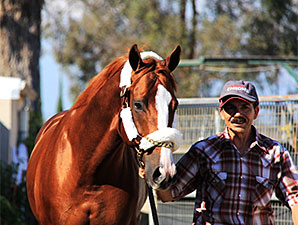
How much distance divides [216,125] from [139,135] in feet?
8.65

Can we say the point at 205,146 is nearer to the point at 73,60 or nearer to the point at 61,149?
the point at 61,149

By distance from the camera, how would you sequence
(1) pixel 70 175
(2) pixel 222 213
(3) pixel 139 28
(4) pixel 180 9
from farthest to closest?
(3) pixel 139 28 → (4) pixel 180 9 → (1) pixel 70 175 → (2) pixel 222 213

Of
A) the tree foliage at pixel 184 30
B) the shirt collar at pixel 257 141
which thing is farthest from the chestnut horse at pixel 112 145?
the tree foliage at pixel 184 30

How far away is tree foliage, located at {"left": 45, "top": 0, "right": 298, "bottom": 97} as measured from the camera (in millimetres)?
18959

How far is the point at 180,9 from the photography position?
19016 mm

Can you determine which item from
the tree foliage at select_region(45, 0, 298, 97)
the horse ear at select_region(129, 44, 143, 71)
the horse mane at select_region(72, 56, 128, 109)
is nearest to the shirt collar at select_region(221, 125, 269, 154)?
the horse ear at select_region(129, 44, 143, 71)

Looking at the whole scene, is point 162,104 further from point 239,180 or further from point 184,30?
point 184,30

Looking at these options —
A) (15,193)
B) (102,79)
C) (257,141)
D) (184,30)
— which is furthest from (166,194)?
(184,30)

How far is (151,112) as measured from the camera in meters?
3.02

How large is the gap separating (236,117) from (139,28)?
18071mm

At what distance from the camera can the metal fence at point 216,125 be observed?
5371 millimetres

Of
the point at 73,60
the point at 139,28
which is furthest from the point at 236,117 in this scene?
the point at 73,60

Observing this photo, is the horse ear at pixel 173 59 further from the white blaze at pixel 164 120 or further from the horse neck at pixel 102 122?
the horse neck at pixel 102 122

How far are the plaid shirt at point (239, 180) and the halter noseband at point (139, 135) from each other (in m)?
0.22
